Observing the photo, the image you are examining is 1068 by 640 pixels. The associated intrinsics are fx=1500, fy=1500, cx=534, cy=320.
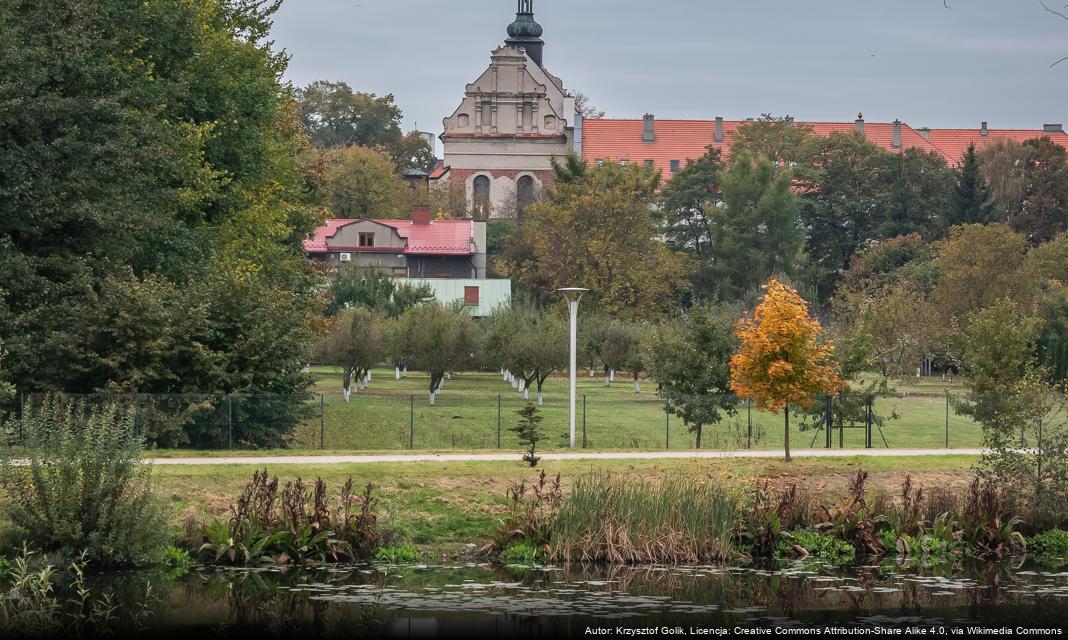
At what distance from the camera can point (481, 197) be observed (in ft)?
449

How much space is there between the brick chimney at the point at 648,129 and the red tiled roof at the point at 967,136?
2915 centimetres

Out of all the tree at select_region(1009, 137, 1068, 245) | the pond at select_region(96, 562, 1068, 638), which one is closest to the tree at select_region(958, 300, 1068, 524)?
the pond at select_region(96, 562, 1068, 638)

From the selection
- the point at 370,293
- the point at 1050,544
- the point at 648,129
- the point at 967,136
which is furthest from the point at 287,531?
the point at 967,136

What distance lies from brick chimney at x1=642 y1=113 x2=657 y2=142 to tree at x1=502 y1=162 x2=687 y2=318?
45.2m

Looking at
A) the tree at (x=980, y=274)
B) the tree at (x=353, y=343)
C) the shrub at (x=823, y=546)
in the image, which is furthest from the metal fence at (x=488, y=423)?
the tree at (x=980, y=274)

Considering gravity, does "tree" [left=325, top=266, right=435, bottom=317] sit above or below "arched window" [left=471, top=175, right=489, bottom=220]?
below

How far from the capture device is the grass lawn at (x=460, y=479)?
2650 cm

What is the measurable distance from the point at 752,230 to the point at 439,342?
167 ft

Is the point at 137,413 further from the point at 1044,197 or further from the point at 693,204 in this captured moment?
the point at 1044,197

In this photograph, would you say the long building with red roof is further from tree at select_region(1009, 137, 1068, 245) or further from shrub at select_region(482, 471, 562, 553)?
shrub at select_region(482, 471, 562, 553)

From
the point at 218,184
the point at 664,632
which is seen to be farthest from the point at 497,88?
the point at 664,632

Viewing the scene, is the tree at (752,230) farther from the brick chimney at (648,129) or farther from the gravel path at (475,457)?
the gravel path at (475,457)

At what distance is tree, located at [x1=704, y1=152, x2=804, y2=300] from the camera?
10662 cm

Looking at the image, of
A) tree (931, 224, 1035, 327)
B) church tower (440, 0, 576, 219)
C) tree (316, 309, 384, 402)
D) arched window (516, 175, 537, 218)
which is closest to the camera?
tree (316, 309, 384, 402)
